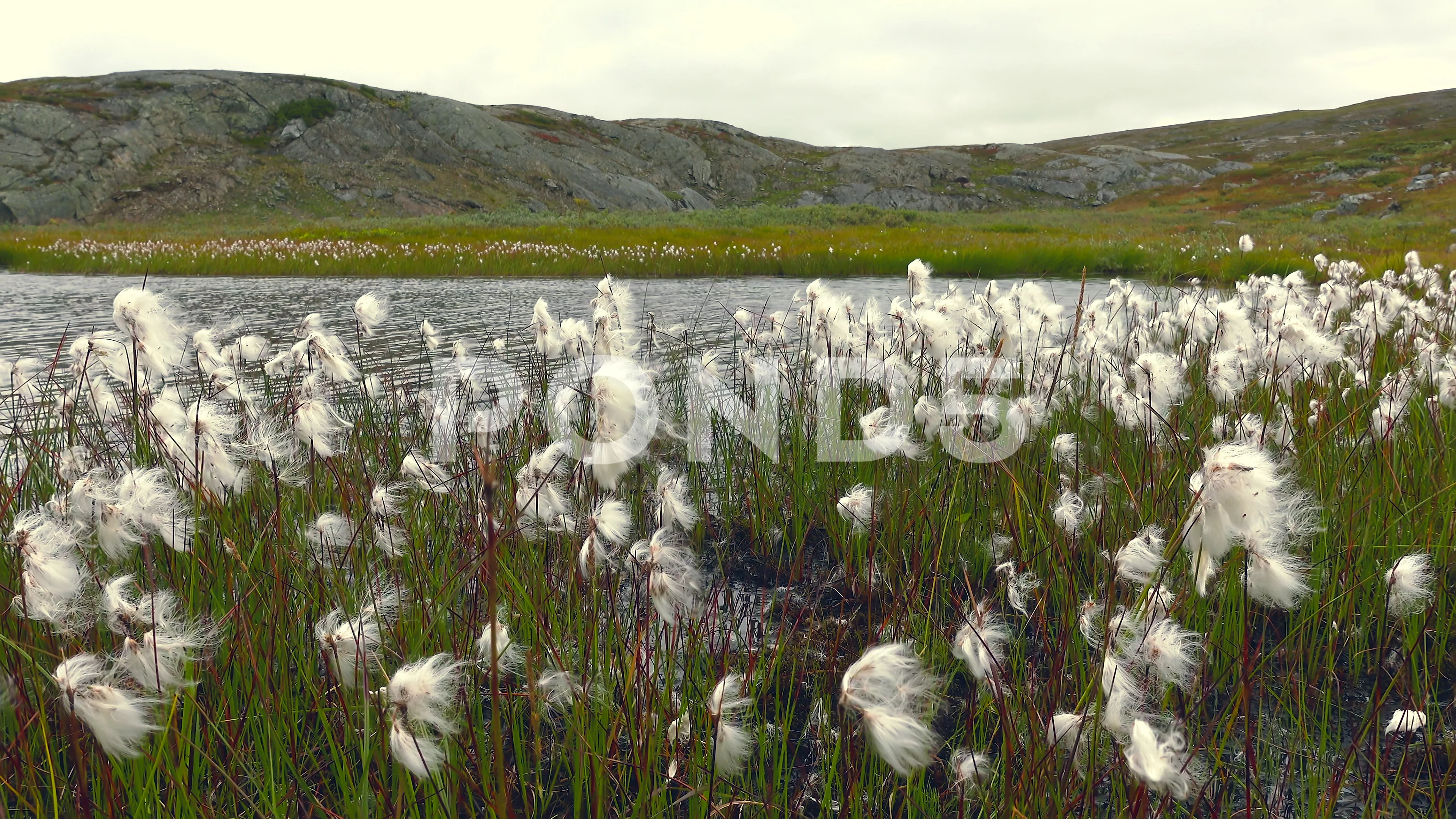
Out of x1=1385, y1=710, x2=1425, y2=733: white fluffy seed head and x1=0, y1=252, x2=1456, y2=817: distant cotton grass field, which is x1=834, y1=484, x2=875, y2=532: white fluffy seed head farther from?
x1=1385, y1=710, x2=1425, y2=733: white fluffy seed head

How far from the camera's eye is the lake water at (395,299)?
8.77 meters

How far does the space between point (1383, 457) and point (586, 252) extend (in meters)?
17.3

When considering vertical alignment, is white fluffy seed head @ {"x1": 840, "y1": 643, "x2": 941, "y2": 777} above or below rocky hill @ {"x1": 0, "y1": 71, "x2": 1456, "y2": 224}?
below

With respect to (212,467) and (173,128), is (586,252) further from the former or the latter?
(173,128)

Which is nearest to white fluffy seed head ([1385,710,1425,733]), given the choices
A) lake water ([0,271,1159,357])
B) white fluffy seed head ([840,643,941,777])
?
white fluffy seed head ([840,643,941,777])

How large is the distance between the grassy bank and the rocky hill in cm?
2157

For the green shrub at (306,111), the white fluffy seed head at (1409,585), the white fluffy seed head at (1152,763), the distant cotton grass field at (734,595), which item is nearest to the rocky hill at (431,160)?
the green shrub at (306,111)

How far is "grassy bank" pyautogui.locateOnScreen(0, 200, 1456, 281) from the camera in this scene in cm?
1667

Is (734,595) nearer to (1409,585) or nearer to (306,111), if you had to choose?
(1409,585)

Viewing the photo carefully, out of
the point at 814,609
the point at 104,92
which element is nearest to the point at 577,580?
the point at 814,609

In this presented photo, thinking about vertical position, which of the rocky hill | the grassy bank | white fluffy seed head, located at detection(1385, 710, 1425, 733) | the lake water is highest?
the rocky hill

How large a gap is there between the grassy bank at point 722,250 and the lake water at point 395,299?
629 mm

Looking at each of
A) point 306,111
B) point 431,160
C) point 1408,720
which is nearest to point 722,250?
point 1408,720

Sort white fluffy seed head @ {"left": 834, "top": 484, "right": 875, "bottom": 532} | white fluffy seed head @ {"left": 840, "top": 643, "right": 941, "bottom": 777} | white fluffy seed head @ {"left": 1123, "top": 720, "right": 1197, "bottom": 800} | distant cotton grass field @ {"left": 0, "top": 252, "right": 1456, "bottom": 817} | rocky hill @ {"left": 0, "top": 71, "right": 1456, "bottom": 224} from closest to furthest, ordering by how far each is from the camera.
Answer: white fluffy seed head @ {"left": 1123, "top": 720, "right": 1197, "bottom": 800} → white fluffy seed head @ {"left": 840, "top": 643, "right": 941, "bottom": 777} → distant cotton grass field @ {"left": 0, "top": 252, "right": 1456, "bottom": 817} → white fluffy seed head @ {"left": 834, "top": 484, "right": 875, "bottom": 532} → rocky hill @ {"left": 0, "top": 71, "right": 1456, "bottom": 224}
